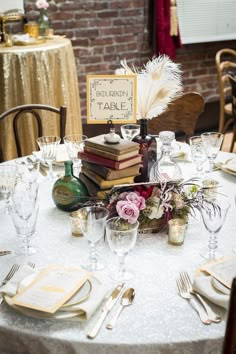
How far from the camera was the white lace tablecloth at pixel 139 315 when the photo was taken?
3.43ft

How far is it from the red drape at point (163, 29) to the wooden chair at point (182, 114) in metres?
1.87

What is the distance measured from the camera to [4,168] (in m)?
1.74

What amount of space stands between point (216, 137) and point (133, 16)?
273cm

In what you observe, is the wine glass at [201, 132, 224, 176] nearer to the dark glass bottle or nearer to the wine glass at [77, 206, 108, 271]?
the dark glass bottle

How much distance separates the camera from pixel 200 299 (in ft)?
3.82

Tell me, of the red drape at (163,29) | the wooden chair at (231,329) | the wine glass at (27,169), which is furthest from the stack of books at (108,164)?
the red drape at (163,29)

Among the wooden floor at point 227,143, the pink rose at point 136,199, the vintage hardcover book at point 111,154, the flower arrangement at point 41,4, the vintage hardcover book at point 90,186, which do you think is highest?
the flower arrangement at point 41,4

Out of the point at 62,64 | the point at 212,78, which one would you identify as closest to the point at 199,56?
the point at 212,78

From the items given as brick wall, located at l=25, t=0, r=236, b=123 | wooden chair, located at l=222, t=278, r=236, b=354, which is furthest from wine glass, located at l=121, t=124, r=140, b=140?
brick wall, located at l=25, t=0, r=236, b=123

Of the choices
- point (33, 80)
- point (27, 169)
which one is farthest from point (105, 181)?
point (33, 80)

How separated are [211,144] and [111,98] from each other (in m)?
0.43

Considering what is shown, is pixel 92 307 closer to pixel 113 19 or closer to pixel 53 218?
pixel 53 218

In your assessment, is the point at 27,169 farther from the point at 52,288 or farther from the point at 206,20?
the point at 206,20

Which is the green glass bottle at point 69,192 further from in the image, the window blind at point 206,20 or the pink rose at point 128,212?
the window blind at point 206,20
